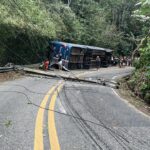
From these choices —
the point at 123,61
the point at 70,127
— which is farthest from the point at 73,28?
the point at 70,127

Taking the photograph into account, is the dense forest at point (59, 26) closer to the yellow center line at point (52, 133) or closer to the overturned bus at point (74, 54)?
the overturned bus at point (74, 54)

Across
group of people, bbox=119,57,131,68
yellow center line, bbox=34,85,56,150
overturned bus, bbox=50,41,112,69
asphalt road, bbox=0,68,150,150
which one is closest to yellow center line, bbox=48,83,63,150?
asphalt road, bbox=0,68,150,150

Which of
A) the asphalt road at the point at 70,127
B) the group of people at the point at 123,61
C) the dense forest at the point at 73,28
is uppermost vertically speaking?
the dense forest at the point at 73,28

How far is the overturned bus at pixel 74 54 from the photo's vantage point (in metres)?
34.3

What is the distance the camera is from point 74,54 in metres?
35.4

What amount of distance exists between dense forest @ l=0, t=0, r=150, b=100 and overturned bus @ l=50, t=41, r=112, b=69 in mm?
1253

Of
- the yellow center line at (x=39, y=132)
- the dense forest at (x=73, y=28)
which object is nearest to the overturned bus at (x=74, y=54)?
the dense forest at (x=73, y=28)

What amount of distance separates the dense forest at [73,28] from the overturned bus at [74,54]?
1.25m

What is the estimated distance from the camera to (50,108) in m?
10.3

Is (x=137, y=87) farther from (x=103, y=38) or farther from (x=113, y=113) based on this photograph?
(x=103, y=38)

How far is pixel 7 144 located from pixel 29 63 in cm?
2500

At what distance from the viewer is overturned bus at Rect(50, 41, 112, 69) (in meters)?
34.3

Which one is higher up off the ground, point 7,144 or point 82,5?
point 82,5

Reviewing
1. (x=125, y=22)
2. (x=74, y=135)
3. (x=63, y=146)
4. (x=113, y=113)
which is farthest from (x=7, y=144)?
(x=125, y=22)
